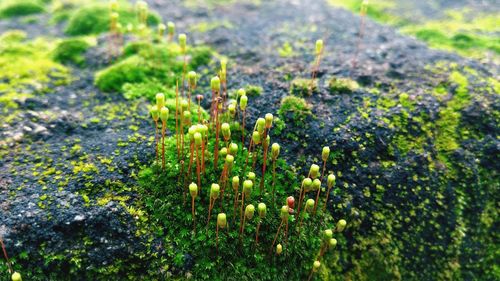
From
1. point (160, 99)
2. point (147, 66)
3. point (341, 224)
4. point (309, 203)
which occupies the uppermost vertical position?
point (160, 99)

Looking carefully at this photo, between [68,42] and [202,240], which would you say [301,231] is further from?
[68,42]

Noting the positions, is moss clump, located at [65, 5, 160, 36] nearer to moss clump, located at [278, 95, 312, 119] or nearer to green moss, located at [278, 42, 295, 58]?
green moss, located at [278, 42, 295, 58]

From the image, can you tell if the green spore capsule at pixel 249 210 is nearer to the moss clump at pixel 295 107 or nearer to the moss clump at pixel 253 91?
the moss clump at pixel 295 107

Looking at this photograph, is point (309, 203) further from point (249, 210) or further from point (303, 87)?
point (303, 87)

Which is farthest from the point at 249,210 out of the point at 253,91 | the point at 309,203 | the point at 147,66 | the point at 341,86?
the point at 147,66

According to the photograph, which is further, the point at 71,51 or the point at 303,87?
the point at 71,51

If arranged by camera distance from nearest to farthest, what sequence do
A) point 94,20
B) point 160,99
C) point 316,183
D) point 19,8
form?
→ point 316,183 < point 160,99 < point 94,20 < point 19,8
